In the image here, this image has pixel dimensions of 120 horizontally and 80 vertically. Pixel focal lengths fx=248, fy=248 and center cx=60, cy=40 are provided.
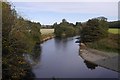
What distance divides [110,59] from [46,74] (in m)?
8.83

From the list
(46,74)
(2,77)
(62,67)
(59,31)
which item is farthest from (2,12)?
(59,31)

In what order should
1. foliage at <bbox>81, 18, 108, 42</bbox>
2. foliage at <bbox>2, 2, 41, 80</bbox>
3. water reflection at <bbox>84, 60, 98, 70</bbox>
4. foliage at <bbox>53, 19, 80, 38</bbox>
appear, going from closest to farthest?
foliage at <bbox>2, 2, 41, 80</bbox>, water reflection at <bbox>84, 60, 98, 70</bbox>, foliage at <bbox>81, 18, 108, 42</bbox>, foliage at <bbox>53, 19, 80, 38</bbox>

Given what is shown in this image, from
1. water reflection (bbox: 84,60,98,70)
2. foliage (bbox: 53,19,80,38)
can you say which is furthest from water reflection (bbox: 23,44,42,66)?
foliage (bbox: 53,19,80,38)

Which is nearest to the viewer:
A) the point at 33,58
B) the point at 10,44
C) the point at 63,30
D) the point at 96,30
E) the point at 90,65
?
the point at 10,44

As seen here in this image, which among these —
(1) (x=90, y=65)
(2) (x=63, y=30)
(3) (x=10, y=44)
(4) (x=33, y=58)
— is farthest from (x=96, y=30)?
(2) (x=63, y=30)

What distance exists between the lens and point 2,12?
1382cm

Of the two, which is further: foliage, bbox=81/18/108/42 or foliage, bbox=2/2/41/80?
foliage, bbox=81/18/108/42

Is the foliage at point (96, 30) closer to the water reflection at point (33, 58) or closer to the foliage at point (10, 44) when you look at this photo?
the water reflection at point (33, 58)

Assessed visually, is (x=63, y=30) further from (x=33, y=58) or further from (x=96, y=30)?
(x=33, y=58)

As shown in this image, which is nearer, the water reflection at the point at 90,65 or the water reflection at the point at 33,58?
the water reflection at the point at 33,58

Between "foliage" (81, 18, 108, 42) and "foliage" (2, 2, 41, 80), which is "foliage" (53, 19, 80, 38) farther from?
"foliage" (2, 2, 41, 80)

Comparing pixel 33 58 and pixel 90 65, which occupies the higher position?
pixel 33 58

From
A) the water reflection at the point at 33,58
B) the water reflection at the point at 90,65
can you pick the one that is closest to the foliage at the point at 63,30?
the water reflection at the point at 33,58

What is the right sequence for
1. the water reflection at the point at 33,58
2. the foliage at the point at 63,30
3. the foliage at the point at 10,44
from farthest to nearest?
the foliage at the point at 63,30, the water reflection at the point at 33,58, the foliage at the point at 10,44
